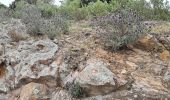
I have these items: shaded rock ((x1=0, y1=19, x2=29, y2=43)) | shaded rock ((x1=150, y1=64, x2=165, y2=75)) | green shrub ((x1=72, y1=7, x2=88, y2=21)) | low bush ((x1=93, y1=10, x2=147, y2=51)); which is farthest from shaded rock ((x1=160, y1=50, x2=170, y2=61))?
green shrub ((x1=72, y1=7, x2=88, y2=21))

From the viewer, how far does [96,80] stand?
225 inches

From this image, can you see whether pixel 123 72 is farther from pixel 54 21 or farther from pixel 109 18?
pixel 54 21

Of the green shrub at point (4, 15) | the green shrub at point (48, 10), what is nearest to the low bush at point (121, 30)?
the green shrub at point (48, 10)

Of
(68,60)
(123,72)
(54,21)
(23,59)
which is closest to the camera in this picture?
(123,72)

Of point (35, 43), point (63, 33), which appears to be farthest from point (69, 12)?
point (35, 43)

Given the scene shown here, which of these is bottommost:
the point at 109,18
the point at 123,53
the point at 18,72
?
the point at 18,72

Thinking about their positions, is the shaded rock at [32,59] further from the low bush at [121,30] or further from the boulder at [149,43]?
the boulder at [149,43]

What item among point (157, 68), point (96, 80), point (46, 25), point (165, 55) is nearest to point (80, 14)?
point (46, 25)

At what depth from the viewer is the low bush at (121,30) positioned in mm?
6508

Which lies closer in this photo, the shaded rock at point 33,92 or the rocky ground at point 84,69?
the rocky ground at point 84,69

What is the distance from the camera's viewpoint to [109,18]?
668 centimetres

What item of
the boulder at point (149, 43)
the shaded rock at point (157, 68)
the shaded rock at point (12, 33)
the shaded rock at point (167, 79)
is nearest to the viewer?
the shaded rock at point (167, 79)

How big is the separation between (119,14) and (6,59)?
240 centimetres

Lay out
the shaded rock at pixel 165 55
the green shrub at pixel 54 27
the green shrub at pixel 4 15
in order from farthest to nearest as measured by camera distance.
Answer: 1. the green shrub at pixel 4 15
2. the green shrub at pixel 54 27
3. the shaded rock at pixel 165 55
